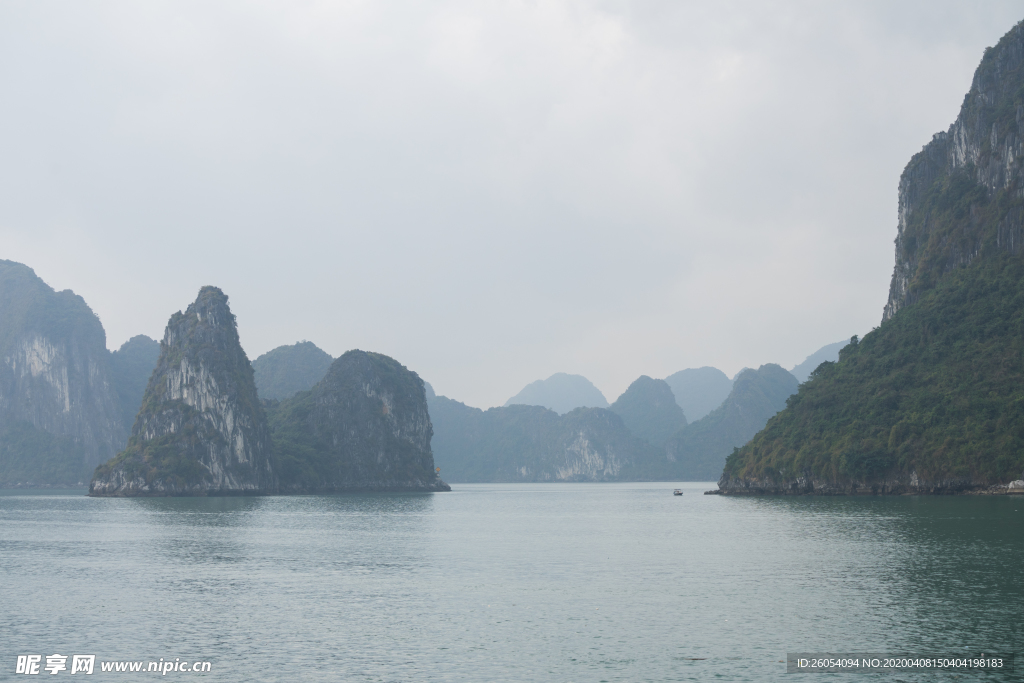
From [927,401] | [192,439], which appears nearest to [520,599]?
[927,401]

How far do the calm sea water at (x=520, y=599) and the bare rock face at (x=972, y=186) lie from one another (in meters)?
86.1

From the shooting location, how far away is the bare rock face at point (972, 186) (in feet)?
487

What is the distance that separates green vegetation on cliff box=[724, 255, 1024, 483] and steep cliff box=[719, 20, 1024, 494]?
217mm

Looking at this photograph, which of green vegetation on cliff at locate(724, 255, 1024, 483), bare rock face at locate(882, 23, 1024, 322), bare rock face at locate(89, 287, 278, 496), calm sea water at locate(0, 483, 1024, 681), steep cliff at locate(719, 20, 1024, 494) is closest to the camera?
calm sea water at locate(0, 483, 1024, 681)

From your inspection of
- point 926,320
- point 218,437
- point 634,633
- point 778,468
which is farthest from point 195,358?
point 634,633

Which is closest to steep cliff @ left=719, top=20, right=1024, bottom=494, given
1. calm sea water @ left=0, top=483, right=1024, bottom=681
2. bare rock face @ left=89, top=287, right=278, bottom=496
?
calm sea water @ left=0, top=483, right=1024, bottom=681

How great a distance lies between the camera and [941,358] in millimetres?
138625

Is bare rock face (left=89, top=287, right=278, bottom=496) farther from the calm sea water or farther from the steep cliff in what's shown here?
the steep cliff

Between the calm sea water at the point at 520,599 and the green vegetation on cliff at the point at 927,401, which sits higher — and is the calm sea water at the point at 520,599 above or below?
below

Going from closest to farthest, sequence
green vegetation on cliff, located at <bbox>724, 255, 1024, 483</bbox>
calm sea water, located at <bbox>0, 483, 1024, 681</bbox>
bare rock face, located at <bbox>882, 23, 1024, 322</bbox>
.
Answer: calm sea water, located at <bbox>0, 483, 1024, 681</bbox>, green vegetation on cliff, located at <bbox>724, 255, 1024, 483</bbox>, bare rock face, located at <bbox>882, 23, 1024, 322</bbox>

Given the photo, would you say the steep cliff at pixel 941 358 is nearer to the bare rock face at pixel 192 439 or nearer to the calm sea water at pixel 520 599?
the calm sea water at pixel 520 599

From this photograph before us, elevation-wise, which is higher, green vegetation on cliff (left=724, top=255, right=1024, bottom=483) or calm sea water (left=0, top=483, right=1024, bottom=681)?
green vegetation on cliff (left=724, top=255, right=1024, bottom=483)

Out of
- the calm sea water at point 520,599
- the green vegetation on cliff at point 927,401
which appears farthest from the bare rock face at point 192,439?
the green vegetation on cliff at point 927,401

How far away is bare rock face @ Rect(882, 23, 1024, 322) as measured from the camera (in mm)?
148500
